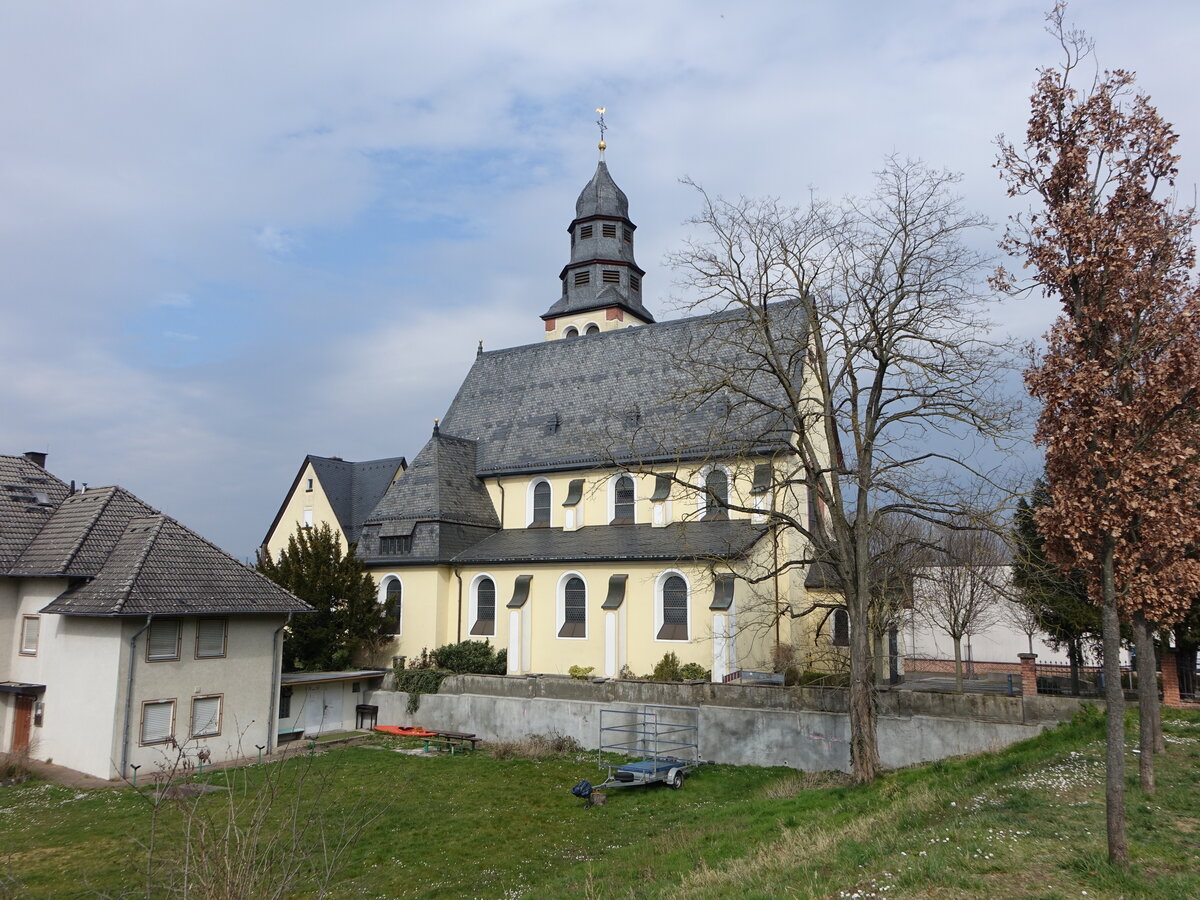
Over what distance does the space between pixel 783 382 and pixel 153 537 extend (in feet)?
52.2

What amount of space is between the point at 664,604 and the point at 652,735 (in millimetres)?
5530

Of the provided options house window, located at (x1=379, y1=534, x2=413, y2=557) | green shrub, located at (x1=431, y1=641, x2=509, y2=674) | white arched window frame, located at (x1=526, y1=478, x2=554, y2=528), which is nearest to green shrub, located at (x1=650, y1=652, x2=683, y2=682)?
green shrub, located at (x1=431, y1=641, x2=509, y2=674)

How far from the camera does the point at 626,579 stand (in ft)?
85.6

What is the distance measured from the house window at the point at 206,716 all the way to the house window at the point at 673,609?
1208cm

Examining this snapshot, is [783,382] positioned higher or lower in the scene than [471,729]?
higher

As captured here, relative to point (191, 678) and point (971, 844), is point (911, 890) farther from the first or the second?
point (191, 678)

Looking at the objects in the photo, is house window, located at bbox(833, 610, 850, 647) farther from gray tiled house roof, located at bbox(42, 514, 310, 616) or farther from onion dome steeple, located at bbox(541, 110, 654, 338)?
onion dome steeple, located at bbox(541, 110, 654, 338)

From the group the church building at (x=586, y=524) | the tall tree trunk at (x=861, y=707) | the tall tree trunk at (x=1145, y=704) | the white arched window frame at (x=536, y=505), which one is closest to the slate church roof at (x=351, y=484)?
the church building at (x=586, y=524)

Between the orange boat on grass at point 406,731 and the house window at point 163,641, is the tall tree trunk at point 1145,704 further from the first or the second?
the house window at point 163,641

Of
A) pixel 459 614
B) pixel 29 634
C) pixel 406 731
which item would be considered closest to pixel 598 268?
pixel 459 614

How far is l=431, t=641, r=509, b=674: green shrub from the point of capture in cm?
2641

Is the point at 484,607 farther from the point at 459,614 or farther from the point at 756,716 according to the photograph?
the point at 756,716

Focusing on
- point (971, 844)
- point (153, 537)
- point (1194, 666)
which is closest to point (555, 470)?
point (153, 537)

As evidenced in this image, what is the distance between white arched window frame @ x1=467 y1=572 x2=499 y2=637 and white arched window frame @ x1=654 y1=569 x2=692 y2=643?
6.13m
